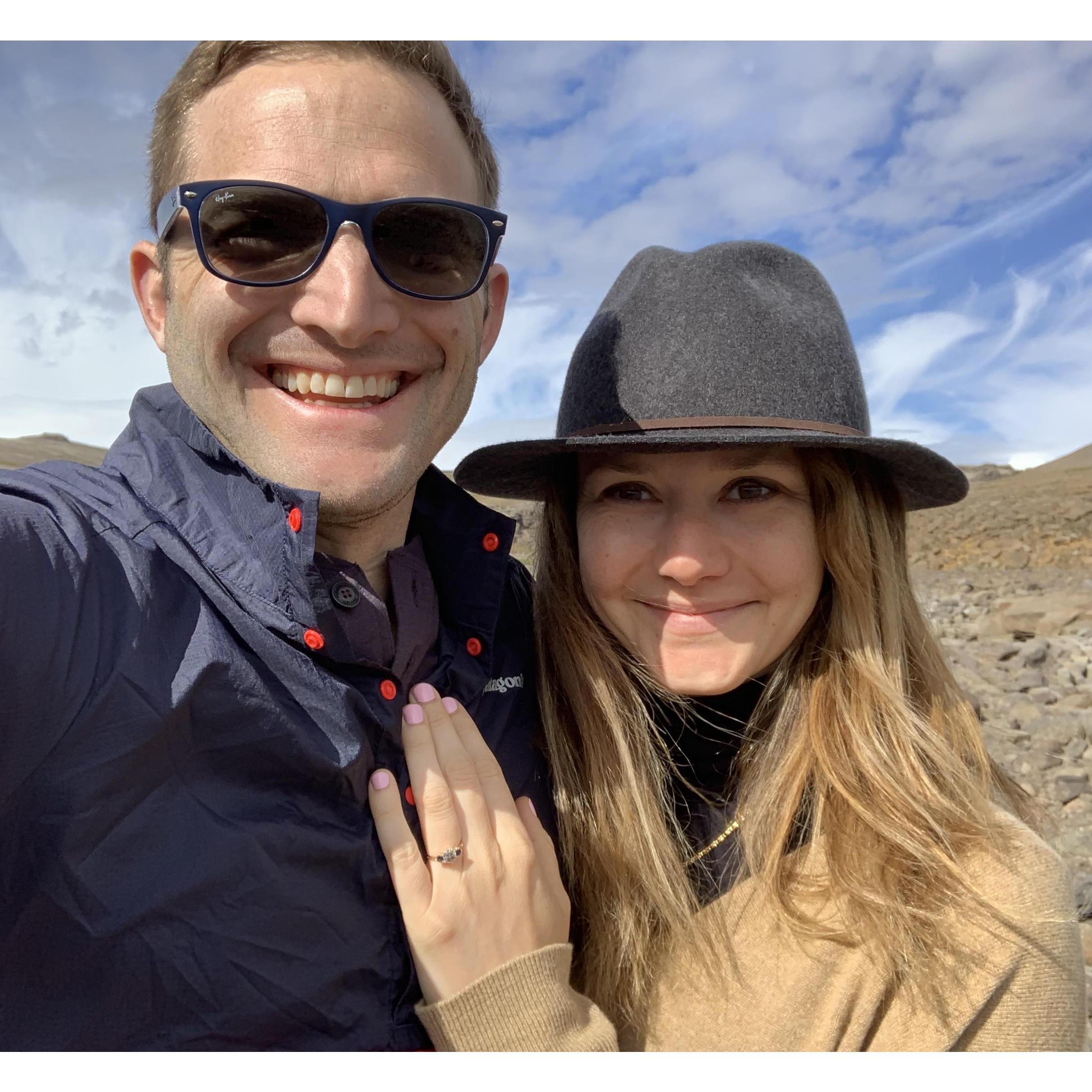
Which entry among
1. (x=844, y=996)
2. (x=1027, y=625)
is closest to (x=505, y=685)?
(x=844, y=996)

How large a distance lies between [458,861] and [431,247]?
1.35 meters

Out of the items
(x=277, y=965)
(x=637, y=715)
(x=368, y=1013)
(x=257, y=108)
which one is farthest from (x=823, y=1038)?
(x=257, y=108)

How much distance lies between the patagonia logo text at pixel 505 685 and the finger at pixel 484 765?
0.65ft

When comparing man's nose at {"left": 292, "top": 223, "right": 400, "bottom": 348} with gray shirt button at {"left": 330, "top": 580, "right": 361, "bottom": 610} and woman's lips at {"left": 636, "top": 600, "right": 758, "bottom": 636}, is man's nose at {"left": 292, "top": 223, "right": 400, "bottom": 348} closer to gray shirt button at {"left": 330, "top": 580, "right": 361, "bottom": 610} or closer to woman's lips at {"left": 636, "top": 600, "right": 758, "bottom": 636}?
gray shirt button at {"left": 330, "top": 580, "right": 361, "bottom": 610}

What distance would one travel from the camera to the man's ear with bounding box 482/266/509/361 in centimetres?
258

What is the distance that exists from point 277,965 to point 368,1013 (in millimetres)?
236

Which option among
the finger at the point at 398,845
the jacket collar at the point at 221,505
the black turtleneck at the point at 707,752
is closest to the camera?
the jacket collar at the point at 221,505

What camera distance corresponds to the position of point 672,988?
225 cm

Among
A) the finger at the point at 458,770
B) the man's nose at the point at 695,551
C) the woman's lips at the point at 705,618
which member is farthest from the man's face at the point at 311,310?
the woman's lips at the point at 705,618

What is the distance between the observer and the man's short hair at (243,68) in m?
2.06

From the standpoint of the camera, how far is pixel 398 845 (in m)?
1.87

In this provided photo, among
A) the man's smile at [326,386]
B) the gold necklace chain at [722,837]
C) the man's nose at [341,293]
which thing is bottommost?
the gold necklace chain at [722,837]

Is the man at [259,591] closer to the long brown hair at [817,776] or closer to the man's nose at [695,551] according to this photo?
the long brown hair at [817,776]

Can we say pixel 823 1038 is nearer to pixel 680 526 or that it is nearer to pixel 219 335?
pixel 680 526
